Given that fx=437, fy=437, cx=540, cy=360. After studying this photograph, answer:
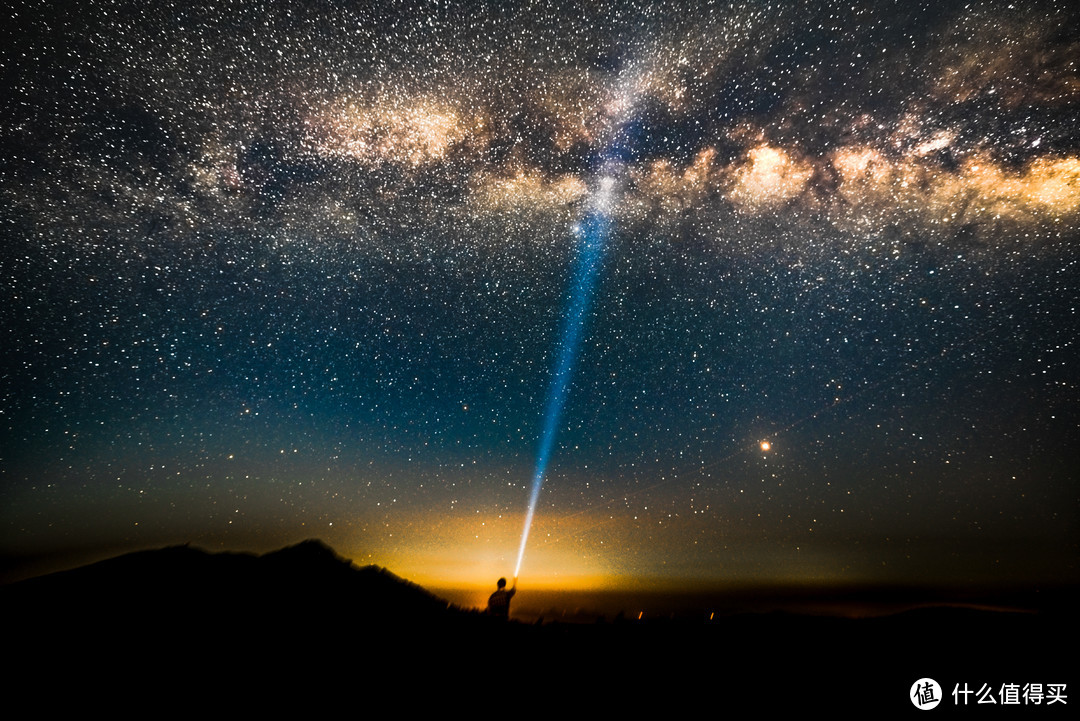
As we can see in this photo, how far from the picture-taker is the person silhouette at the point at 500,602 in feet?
32.2

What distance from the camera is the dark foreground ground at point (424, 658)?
18.5 ft

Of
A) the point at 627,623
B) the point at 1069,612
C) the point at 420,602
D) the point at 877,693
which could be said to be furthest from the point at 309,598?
the point at 1069,612

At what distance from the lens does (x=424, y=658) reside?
22.7ft

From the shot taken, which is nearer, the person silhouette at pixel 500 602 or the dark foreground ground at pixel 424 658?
the dark foreground ground at pixel 424 658

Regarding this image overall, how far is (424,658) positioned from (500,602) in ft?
10.7

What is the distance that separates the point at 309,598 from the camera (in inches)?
356

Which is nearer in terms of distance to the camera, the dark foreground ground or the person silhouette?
the dark foreground ground

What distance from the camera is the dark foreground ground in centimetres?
564

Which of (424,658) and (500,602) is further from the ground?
(500,602)

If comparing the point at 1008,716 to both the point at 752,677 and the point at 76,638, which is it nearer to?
the point at 752,677

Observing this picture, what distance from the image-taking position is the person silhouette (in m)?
9.82

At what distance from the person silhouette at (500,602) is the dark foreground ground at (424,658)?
55cm

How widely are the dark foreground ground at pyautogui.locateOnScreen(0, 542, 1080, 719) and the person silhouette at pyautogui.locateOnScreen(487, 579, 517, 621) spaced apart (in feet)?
1.80

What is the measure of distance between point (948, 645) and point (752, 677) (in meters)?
Result: 5.17
